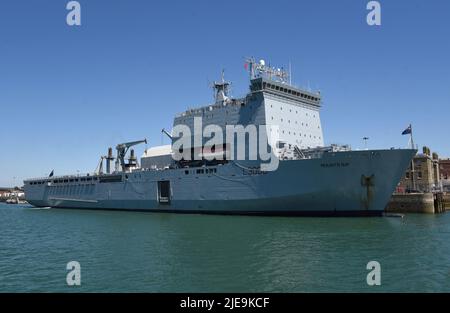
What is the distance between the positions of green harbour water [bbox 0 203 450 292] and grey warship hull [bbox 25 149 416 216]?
3292 millimetres

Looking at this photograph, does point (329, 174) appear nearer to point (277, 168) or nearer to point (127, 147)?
point (277, 168)

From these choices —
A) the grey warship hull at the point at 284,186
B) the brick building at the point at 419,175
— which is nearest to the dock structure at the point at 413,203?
the brick building at the point at 419,175

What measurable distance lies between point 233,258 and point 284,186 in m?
13.8

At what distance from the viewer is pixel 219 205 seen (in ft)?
101

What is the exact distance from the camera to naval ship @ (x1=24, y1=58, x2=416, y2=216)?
25422 mm

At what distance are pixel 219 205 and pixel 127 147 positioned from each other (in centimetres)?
1577

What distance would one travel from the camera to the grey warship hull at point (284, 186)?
25.1 metres

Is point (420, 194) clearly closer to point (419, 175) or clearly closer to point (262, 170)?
point (419, 175)

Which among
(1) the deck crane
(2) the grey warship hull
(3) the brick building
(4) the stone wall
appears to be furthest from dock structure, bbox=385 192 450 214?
(1) the deck crane

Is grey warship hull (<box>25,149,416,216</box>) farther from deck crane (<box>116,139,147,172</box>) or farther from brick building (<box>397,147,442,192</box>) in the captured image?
brick building (<box>397,147,442,192</box>)

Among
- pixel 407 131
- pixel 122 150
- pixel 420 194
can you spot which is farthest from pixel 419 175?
pixel 122 150

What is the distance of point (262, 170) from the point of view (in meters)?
27.9

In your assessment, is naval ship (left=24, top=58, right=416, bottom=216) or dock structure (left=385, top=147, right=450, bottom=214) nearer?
naval ship (left=24, top=58, right=416, bottom=216)
